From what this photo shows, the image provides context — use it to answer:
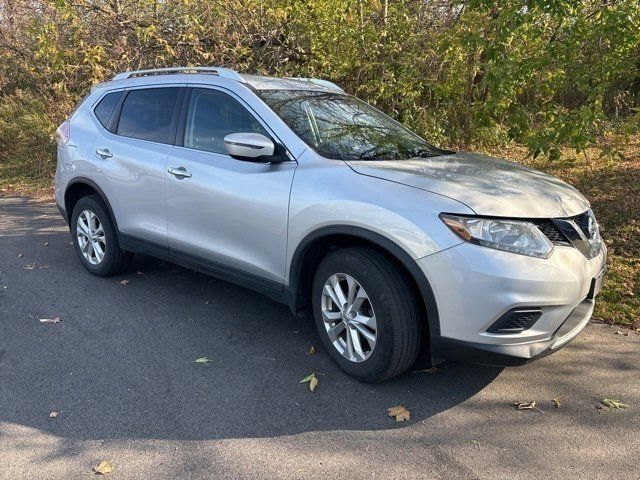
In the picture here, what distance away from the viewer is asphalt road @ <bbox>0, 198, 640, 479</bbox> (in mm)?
2711

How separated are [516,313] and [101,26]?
9.70 metres

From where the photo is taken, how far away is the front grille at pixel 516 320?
2820 mm

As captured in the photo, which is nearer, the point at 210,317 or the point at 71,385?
the point at 71,385

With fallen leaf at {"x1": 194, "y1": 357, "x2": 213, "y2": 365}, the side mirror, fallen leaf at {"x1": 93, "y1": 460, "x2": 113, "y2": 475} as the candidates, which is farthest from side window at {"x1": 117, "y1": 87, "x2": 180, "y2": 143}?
fallen leaf at {"x1": 93, "y1": 460, "x2": 113, "y2": 475}

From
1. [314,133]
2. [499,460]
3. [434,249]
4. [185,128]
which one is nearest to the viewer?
[499,460]

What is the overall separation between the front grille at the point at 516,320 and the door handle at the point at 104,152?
3.64 m

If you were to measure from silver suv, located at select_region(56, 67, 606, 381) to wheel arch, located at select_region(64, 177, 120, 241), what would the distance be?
5 cm

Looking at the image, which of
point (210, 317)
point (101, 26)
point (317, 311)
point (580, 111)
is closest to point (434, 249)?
point (317, 311)

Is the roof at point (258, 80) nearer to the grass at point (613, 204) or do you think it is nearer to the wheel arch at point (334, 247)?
the wheel arch at point (334, 247)

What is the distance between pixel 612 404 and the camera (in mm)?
3197

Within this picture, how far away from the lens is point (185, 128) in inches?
172

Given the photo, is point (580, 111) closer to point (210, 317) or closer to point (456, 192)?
point (456, 192)

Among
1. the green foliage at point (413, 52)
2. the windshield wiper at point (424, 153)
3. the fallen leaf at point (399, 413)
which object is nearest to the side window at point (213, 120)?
the windshield wiper at point (424, 153)

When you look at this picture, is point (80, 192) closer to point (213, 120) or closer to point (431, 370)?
point (213, 120)
